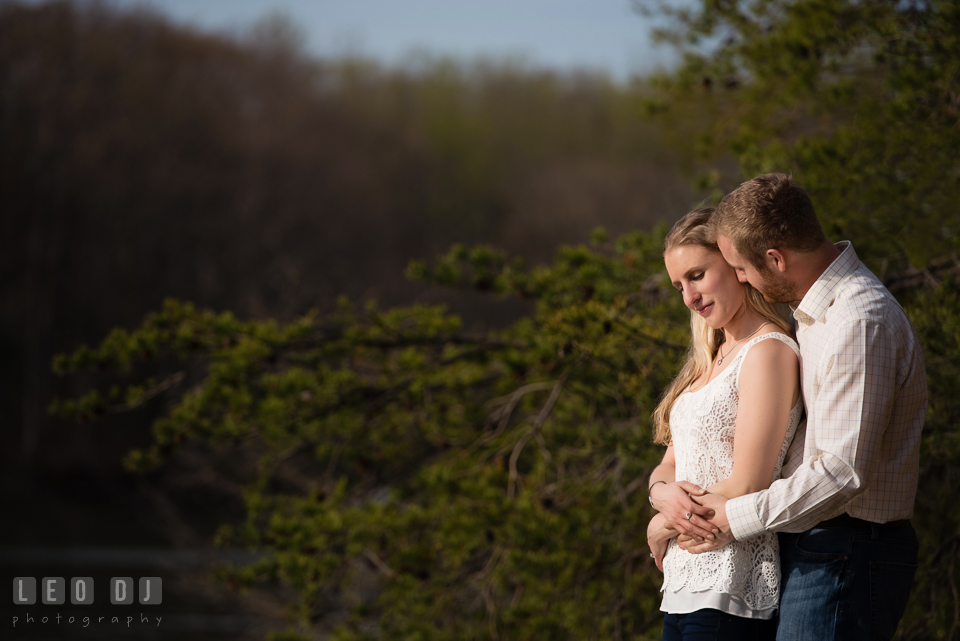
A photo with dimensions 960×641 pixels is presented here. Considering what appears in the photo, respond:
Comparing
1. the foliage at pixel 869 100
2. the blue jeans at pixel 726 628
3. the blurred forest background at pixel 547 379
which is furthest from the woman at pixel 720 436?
the foliage at pixel 869 100

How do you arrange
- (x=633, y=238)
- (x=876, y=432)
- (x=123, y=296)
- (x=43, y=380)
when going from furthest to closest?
(x=123, y=296) → (x=43, y=380) → (x=633, y=238) → (x=876, y=432)

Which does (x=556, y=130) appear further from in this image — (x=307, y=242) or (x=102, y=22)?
(x=102, y=22)

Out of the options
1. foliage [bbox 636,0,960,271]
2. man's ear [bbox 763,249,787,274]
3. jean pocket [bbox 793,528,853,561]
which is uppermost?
foliage [bbox 636,0,960,271]

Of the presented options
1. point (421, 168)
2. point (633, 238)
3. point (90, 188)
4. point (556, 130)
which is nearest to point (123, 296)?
point (90, 188)

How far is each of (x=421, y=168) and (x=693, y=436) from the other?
31.7 metres

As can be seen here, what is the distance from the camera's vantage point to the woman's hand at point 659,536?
185 cm

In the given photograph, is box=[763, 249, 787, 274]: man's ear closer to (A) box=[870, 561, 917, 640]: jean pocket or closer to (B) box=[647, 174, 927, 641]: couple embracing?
(B) box=[647, 174, 927, 641]: couple embracing

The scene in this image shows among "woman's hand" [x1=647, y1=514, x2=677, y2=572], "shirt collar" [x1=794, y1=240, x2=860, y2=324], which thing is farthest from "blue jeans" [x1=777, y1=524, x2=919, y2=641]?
"shirt collar" [x1=794, y1=240, x2=860, y2=324]

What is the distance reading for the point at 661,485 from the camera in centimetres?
187

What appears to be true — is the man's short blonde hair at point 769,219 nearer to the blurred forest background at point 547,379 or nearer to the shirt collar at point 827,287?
the shirt collar at point 827,287

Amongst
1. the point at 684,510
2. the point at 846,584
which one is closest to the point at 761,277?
the point at 684,510

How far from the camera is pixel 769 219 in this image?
5.43 ft

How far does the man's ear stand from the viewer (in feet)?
5.57

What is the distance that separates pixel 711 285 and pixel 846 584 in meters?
0.66
